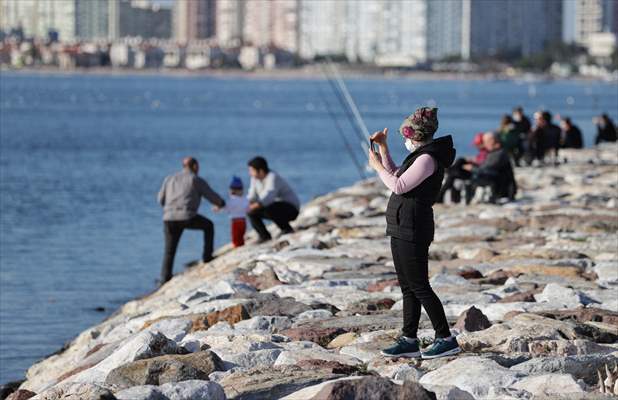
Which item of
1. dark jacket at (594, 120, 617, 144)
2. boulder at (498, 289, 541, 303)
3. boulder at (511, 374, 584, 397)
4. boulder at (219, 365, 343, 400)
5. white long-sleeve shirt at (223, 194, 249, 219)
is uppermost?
Result: boulder at (511, 374, 584, 397)

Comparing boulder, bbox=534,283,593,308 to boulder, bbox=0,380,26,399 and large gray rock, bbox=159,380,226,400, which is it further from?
large gray rock, bbox=159,380,226,400

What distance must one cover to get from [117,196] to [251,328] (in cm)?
2250

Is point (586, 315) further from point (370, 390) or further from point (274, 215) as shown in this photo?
point (274, 215)

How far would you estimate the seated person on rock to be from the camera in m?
18.6

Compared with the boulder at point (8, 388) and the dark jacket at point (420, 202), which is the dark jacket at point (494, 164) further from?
the dark jacket at point (420, 202)

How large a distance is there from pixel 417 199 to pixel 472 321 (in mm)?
1485

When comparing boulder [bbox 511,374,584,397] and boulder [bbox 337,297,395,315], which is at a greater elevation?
boulder [bbox 511,374,584,397]

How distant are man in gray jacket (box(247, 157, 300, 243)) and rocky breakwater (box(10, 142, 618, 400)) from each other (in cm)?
30

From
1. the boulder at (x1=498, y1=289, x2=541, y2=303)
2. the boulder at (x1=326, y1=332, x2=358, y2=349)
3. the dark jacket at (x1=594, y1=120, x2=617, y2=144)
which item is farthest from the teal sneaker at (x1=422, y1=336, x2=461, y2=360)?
the dark jacket at (x1=594, y1=120, x2=617, y2=144)

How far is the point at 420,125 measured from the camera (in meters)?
7.65

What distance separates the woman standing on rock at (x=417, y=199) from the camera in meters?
7.64

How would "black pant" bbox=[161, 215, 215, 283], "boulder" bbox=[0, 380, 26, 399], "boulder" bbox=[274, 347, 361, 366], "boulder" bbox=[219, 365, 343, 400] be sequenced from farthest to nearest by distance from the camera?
1. "black pant" bbox=[161, 215, 215, 283]
2. "boulder" bbox=[0, 380, 26, 399]
3. "boulder" bbox=[274, 347, 361, 366]
4. "boulder" bbox=[219, 365, 343, 400]

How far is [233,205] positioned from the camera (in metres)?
16.3

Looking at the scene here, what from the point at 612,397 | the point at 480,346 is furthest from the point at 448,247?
the point at 612,397
